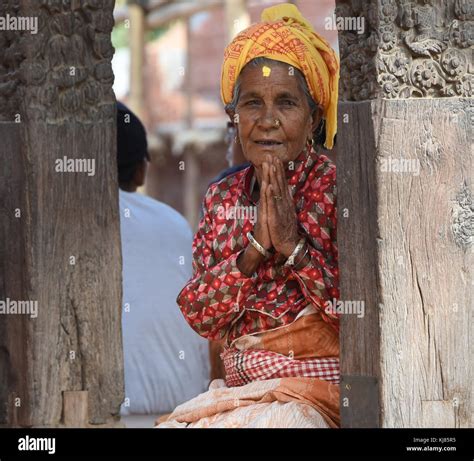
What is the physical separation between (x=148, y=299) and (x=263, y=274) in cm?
282

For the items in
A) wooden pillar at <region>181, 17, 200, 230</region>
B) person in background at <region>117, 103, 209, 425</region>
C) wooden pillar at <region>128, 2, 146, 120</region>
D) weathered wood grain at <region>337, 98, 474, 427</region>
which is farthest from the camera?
wooden pillar at <region>181, 17, 200, 230</region>

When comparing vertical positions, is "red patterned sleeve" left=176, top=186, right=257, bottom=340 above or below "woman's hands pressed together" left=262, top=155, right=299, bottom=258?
below

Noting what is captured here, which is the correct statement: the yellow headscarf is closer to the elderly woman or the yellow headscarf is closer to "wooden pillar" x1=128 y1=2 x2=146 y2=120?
the elderly woman

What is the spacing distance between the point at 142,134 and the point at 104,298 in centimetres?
278

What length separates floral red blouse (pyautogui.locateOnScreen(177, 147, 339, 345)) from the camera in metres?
4.58

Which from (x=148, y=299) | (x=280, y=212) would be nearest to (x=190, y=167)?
(x=148, y=299)

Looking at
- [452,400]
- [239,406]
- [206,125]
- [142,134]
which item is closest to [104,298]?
[239,406]

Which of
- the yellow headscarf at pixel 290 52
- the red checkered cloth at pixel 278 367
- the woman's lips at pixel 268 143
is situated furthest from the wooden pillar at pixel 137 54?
the red checkered cloth at pixel 278 367

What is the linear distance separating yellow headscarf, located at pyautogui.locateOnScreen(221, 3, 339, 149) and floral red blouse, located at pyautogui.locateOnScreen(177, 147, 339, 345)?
0.89 ft

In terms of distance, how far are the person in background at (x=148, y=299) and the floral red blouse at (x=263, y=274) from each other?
8.37ft

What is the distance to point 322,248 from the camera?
4684 millimetres

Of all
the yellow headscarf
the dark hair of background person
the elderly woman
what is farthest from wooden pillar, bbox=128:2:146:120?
the elderly woman

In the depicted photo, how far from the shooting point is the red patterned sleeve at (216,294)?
459 cm

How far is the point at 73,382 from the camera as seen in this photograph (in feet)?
15.6
